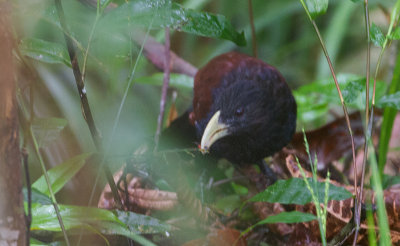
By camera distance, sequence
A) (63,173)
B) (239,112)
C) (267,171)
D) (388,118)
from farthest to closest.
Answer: (267,171), (239,112), (388,118), (63,173)

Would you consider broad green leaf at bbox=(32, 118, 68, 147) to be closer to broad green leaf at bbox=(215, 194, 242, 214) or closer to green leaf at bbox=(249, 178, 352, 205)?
green leaf at bbox=(249, 178, 352, 205)

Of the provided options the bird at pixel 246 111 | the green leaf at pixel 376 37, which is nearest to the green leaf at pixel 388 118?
the bird at pixel 246 111

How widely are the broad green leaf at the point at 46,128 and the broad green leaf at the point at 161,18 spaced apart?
24cm

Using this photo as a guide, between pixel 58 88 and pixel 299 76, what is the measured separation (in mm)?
1803

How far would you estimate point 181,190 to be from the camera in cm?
138

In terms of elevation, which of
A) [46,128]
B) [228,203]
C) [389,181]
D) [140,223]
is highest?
[46,128]

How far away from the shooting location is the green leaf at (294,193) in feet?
3.14

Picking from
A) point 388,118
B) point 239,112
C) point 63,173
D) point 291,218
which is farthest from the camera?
point 239,112

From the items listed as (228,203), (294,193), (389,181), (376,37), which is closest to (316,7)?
(376,37)

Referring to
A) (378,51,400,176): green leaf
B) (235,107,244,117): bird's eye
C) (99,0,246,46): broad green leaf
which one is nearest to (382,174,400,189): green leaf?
(378,51,400,176): green leaf

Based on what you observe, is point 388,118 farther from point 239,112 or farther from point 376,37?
point 376,37

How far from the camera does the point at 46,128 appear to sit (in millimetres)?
1111

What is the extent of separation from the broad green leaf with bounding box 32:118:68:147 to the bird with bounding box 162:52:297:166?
2.00ft

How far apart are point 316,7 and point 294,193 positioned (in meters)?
0.37
